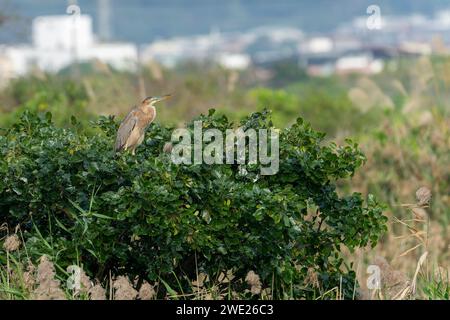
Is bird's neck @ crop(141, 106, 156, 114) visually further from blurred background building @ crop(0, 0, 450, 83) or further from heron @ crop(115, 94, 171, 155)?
blurred background building @ crop(0, 0, 450, 83)

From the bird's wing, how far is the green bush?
0.36 ft

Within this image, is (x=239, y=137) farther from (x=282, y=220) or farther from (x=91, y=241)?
(x=91, y=241)

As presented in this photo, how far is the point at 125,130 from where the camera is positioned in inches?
247

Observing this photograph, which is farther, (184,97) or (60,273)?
(184,97)

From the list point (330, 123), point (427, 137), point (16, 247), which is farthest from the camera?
point (330, 123)

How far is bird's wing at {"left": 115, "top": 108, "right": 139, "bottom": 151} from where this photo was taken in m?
6.20

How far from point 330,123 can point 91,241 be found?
13123 mm

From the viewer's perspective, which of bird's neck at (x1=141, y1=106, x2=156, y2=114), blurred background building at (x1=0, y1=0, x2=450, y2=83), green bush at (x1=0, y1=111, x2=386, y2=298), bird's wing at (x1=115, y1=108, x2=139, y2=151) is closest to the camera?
green bush at (x1=0, y1=111, x2=386, y2=298)

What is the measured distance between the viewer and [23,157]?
606 centimetres

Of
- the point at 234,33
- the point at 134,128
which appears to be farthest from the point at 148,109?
the point at 234,33

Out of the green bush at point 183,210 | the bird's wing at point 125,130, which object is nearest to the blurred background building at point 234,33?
the bird's wing at point 125,130

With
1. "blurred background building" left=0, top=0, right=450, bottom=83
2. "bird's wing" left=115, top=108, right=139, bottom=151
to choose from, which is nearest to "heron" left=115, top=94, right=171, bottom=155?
"bird's wing" left=115, top=108, right=139, bottom=151

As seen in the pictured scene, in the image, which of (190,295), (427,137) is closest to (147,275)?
(190,295)

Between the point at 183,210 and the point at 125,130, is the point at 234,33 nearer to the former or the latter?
the point at 125,130
